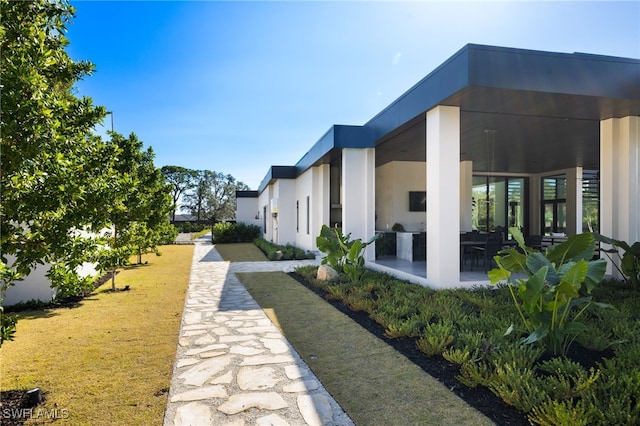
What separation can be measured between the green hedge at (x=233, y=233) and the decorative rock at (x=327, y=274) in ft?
56.8

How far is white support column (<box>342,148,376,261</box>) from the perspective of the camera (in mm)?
10984

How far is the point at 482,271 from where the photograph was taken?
9.34m

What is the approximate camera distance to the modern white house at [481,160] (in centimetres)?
647

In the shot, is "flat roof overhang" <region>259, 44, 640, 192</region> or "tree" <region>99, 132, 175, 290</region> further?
"tree" <region>99, 132, 175, 290</region>

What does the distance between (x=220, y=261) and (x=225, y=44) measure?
25.3 ft

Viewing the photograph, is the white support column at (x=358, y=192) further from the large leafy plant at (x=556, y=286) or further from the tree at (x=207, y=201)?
the tree at (x=207, y=201)

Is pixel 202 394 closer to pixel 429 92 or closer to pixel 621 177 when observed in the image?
pixel 429 92

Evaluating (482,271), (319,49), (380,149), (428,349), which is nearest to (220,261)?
(380,149)

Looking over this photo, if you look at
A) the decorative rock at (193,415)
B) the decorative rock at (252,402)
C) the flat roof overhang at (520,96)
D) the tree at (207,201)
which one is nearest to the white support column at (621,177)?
the flat roof overhang at (520,96)

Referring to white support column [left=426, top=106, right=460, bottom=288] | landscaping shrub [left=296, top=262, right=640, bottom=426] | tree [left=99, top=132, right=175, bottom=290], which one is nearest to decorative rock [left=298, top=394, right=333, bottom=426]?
landscaping shrub [left=296, top=262, right=640, bottom=426]

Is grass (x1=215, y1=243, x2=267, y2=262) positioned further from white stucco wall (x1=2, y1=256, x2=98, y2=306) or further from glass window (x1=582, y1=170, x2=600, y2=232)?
glass window (x1=582, y1=170, x2=600, y2=232)

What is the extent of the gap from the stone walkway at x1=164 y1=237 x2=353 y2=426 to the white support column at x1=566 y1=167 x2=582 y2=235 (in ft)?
50.1

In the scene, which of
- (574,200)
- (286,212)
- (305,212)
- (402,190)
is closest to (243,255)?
A: (286,212)

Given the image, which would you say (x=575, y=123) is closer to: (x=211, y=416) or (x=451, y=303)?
(x=451, y=303)
